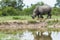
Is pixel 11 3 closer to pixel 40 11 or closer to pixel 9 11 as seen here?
pixel 9 11

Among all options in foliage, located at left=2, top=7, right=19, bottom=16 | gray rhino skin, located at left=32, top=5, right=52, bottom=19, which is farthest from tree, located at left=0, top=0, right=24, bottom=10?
gray rhino skin, located at left=32, top=5, right=52, bottom=19

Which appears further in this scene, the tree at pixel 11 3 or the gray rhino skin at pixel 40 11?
the tree at pixel 11 3

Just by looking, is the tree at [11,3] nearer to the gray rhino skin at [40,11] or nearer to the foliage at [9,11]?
the foliage at [9,11]

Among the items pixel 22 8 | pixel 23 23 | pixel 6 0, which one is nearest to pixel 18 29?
Result: pixel 23 23

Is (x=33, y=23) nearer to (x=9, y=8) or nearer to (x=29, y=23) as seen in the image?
(x=29, y=23)

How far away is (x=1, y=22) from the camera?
24.0 metres

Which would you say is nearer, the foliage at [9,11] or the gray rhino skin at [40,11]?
the gray rhino skin at [40,11]

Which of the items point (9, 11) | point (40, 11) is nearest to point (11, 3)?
point (9, 11)

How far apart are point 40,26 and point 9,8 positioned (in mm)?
13521

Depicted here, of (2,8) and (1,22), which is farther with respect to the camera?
(2,8)

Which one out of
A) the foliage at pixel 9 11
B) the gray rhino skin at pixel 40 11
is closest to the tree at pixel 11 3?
the foliage at pixel 9 11

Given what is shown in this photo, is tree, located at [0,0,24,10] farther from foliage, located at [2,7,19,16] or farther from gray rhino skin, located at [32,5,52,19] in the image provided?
gray rhino skin, located at [32,5,52,19]

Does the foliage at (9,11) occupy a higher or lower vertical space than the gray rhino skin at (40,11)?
lower

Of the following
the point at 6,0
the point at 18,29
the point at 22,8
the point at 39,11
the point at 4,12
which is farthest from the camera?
the point at 22,8
